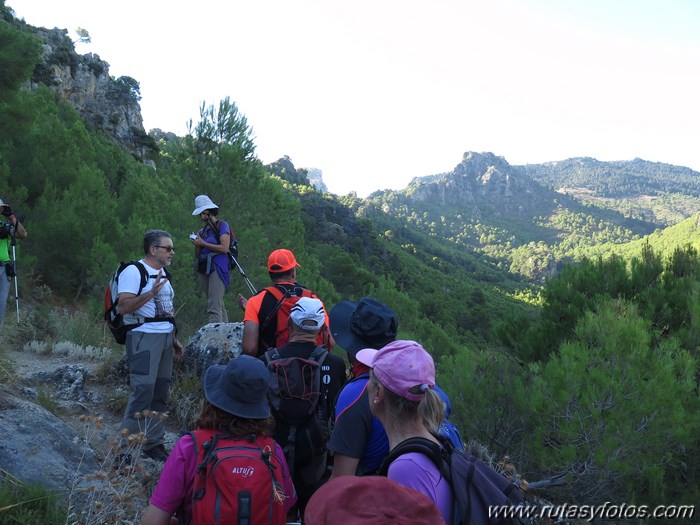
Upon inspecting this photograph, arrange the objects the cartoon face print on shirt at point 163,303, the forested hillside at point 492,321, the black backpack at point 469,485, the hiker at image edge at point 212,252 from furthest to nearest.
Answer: the hiker at image edge at point 212,252 → the forested hillside at point 492,321 → the cartoon face print on shirt at point 163,303 → the black backpack at point 469,485

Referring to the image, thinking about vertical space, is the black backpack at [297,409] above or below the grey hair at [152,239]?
below

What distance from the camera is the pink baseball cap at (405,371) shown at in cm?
168

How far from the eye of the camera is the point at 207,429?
192 cm

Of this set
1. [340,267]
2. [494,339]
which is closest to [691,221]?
[340,267]

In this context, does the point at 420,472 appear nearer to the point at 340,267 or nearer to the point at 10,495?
A: the point at 10,495

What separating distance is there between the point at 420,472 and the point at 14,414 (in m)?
2.71

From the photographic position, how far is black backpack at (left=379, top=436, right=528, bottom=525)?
1402mm

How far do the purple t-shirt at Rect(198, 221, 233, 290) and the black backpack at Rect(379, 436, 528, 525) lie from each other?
3968 millimetres

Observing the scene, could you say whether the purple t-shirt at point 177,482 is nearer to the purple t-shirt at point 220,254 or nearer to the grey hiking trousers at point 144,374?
the grey hiking trousers at point 144,374

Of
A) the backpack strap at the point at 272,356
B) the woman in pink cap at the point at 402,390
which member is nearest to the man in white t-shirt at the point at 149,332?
the backpack strap at the point at 272,356

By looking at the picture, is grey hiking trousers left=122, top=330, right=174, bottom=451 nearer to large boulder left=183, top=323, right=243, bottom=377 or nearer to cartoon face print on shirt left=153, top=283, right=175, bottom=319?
cartoon face print on shirt left=153, top=283, right=175, bottom=319

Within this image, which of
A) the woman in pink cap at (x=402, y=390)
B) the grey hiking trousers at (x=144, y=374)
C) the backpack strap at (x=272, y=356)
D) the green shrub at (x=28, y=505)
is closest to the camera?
the woman in pink cap at (x=402, y=390)

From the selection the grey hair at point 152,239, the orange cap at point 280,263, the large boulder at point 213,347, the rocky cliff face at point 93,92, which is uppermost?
the rocky cliff face at point 93,92

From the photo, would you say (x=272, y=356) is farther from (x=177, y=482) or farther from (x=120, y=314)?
(x=120, y=314)
